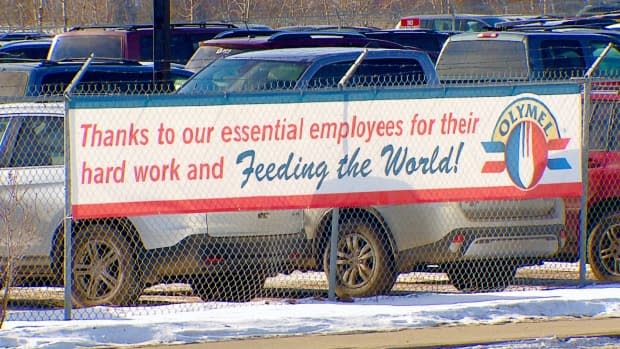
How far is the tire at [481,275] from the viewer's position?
11312 mm

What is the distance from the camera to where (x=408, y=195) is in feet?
34.3

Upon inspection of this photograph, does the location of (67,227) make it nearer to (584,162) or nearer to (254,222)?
(254,222)

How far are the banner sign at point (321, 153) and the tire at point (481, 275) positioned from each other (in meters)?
0.85

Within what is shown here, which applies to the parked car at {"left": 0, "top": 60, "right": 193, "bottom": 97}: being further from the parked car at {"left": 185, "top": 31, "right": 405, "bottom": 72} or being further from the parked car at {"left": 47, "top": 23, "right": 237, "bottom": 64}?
the parked car at {"left": 47, "top": 23, "right": 237, "bottom": 64}

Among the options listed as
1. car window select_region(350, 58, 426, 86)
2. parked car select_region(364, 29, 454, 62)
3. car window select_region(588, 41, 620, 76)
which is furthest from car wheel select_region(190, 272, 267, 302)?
parked car select_region(364, 29, 454, 62)

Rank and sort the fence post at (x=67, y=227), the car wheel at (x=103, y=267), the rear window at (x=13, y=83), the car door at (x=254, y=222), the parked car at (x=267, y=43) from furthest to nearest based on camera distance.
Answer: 1. the parked car at (x=267, y=43)
2. the rear window at (x=13, y=83)
3. the car door at (x=254, y=222)
4. the car wheel at (x=103, y=267)
5. the fence post at (x=67, y=227)

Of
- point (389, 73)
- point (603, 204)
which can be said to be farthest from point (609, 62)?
point (603, 204)

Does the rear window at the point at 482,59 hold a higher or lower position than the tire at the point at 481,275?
higher

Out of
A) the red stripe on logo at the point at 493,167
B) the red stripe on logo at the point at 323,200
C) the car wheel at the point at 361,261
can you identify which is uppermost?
the red stripe on logo at the point at 493,167

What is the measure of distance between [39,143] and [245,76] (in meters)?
2.71

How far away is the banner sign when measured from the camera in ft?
32.0

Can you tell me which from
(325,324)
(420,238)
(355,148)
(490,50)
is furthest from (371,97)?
(490,50)

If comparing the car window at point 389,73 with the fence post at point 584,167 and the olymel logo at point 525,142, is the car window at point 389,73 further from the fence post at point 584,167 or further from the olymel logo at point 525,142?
the fence post at point 584,167

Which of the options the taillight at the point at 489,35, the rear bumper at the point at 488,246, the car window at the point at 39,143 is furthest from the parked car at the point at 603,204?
the taillight at the point at 489,35
